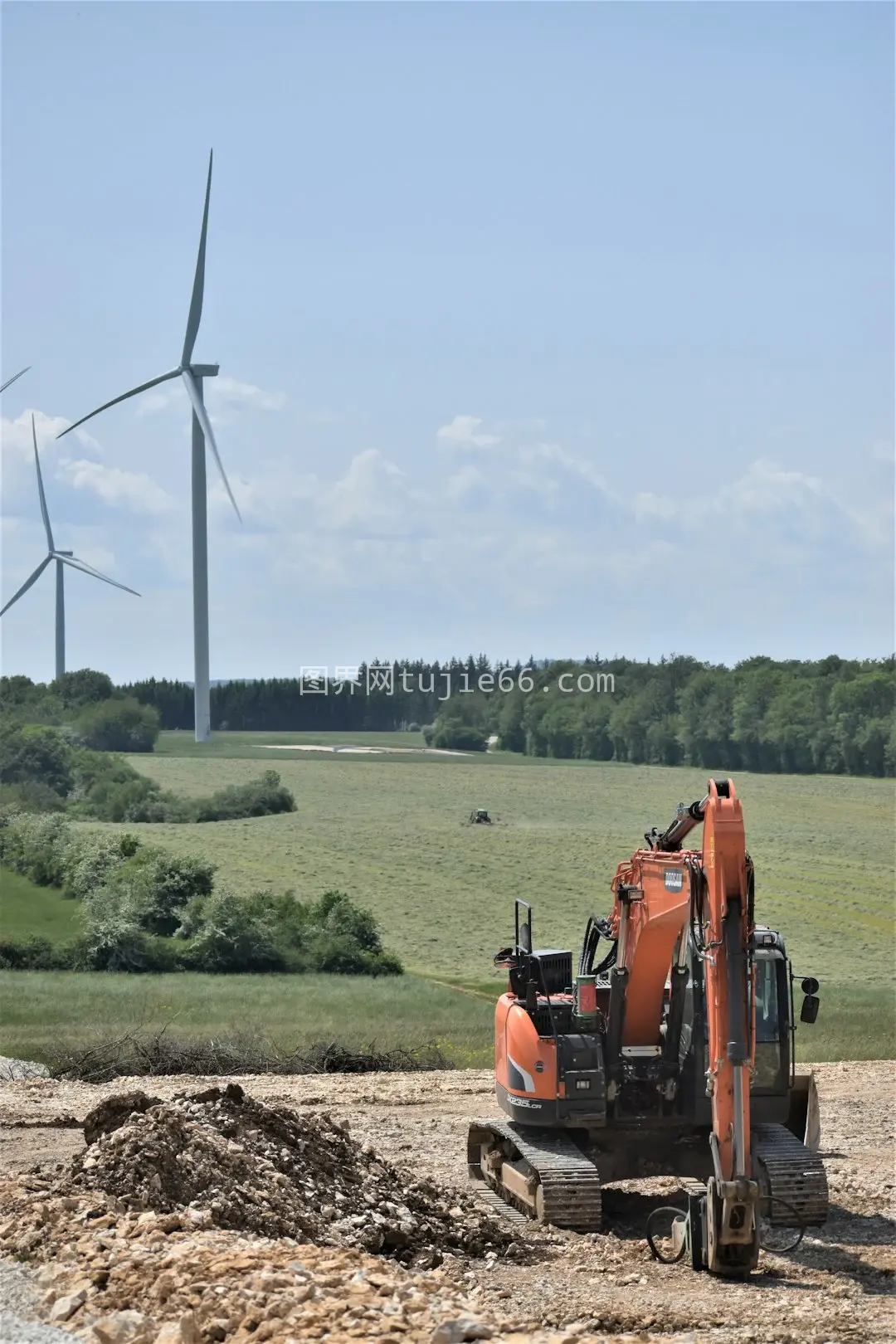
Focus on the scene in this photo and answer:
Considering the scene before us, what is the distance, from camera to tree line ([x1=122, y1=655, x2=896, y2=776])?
8044cm

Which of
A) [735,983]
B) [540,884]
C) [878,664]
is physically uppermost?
[878,664]

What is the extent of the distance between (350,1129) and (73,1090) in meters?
6.45

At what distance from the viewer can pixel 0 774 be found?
7825 cm

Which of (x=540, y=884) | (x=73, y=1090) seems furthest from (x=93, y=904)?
(x=73, y=1090)

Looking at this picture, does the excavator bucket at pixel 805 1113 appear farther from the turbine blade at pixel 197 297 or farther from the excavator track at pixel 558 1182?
the turbine blade at pixel 197 297

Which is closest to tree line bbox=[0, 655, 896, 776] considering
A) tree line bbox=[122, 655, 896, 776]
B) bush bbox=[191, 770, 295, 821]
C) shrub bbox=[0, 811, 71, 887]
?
tree line bbox=[122, 655, 896, 776]

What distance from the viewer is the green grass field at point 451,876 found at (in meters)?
39.3

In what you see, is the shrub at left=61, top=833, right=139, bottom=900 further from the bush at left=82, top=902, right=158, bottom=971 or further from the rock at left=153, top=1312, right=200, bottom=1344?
the rock at left=153, top=1312, right=200, bottom=1344

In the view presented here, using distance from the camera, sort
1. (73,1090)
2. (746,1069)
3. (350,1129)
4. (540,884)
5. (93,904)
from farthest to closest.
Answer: (540,884), (93,904), (73,1090), (350,1129), (746,1069)

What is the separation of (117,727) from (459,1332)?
86292 mm

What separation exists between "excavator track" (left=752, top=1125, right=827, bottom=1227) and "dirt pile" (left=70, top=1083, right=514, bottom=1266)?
2506mm

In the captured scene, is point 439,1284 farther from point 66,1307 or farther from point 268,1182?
point 268,1182

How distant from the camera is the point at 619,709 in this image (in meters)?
87.2

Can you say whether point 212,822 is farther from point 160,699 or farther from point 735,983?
point 735,983
